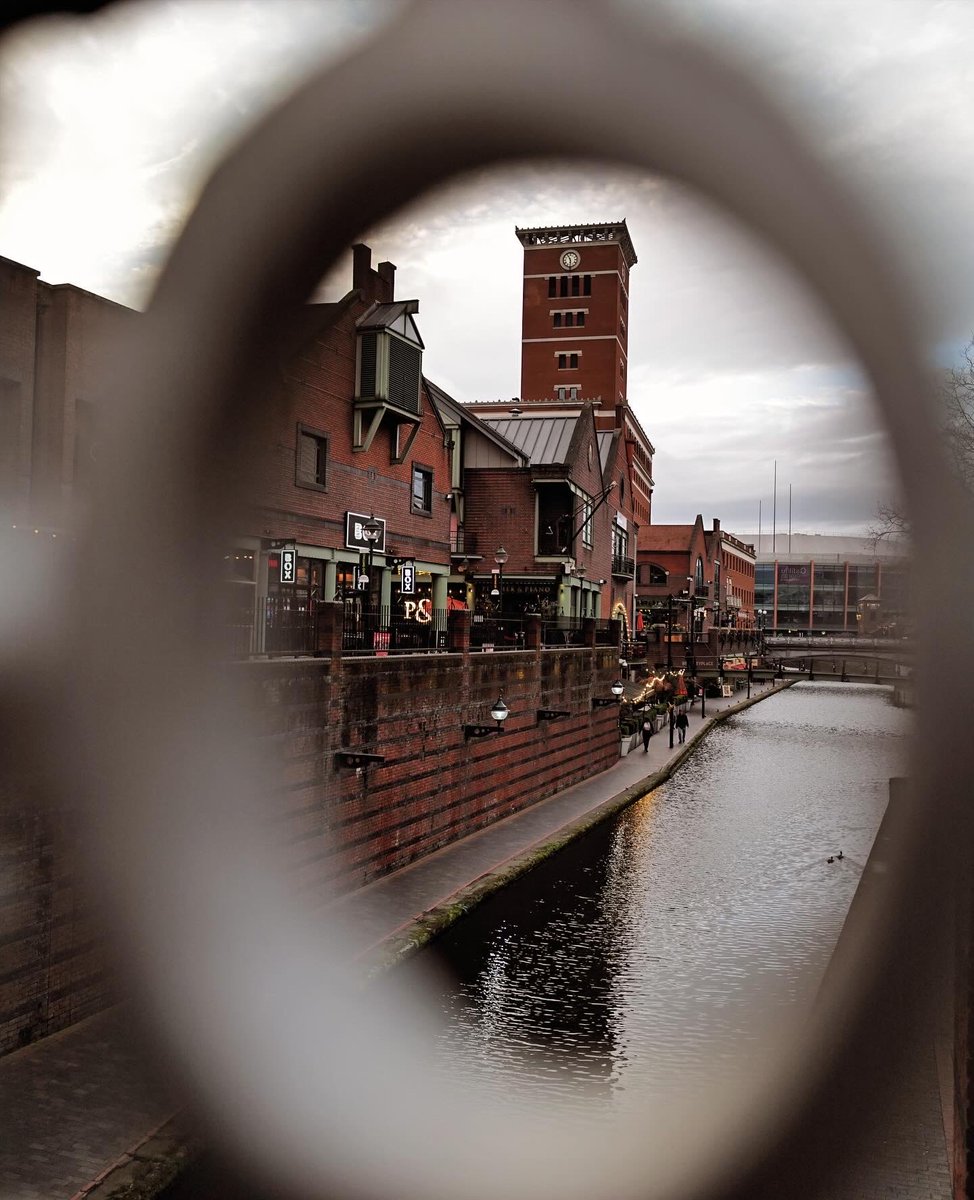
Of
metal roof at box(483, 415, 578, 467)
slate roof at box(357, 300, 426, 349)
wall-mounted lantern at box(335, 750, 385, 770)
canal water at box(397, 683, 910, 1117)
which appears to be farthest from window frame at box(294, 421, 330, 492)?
metal roof at box(483, 415, 578, 467)

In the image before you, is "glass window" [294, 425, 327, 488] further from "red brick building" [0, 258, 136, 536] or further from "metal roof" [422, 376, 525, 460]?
"metal roof" [422, 376, 525, 460]

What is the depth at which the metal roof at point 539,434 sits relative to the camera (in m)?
31.4

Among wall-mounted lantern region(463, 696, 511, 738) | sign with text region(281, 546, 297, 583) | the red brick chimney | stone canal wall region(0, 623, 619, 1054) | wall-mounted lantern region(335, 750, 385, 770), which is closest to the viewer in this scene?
the red brick chimney

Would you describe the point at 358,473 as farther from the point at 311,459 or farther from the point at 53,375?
the point at 53,375

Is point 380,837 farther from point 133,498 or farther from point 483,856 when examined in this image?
point 133,498

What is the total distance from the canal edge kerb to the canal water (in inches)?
7.5

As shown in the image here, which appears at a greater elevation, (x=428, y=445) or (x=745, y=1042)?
(x=428, y=445)

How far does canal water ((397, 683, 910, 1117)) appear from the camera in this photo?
28.0ft

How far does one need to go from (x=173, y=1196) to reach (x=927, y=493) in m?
6.58

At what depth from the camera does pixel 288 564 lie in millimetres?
16516

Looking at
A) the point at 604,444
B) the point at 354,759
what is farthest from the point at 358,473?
the point at 604,444

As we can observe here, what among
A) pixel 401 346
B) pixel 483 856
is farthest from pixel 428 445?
pixel 483 856

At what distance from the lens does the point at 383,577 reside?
21422 millimetres

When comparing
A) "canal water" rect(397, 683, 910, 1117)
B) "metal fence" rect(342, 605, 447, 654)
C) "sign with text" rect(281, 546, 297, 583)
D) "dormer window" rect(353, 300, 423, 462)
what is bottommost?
"canal water" rect(397, 683, 910, 1117)
